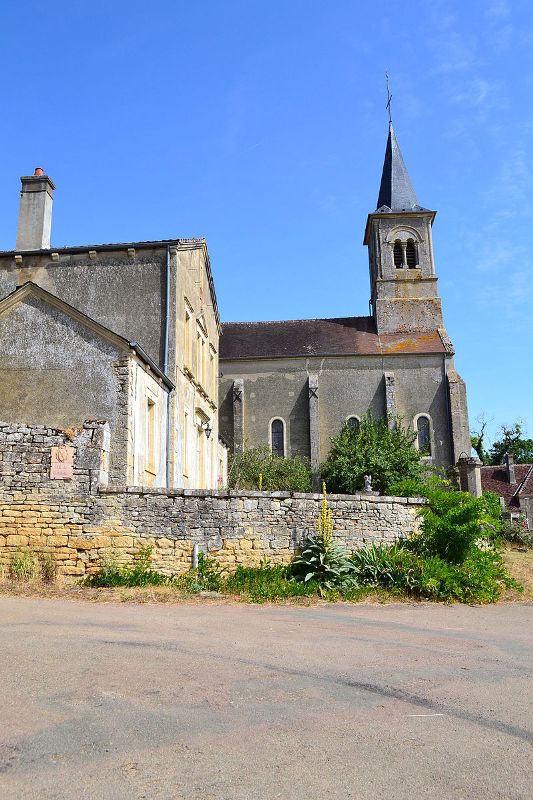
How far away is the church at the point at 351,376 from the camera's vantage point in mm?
34344

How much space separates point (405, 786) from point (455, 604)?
8276 mm

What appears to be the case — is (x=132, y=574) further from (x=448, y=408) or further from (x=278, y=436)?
(x=448, y=408)

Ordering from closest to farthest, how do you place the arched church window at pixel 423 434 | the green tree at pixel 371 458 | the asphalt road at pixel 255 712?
the asphalt road at pixel 255 712
the green tree at pixel 371 458
the arched church window at pixel 423 434

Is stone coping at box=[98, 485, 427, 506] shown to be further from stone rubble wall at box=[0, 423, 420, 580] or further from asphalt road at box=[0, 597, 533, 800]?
asphalt road at box=[0, 597, 533, 800]

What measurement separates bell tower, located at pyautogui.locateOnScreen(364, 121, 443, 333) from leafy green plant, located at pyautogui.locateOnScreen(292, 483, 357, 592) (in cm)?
2677

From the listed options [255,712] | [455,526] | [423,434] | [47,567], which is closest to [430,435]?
[423,434]

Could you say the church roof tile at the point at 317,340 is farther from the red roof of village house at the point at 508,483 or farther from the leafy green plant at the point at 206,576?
the leafy green plant at the point at 206,576

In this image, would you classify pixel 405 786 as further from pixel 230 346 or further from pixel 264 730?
pixel 230 346

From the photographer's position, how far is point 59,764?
3598 millimetres

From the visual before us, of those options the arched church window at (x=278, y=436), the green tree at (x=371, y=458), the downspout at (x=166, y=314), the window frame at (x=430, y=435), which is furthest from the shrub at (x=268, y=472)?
the downspout at (x=166, y=314)

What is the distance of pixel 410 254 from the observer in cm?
3978

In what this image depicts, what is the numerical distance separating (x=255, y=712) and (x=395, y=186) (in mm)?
41702

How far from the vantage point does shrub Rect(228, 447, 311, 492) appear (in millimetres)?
30078

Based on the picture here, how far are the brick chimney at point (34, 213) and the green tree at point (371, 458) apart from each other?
692 inches
